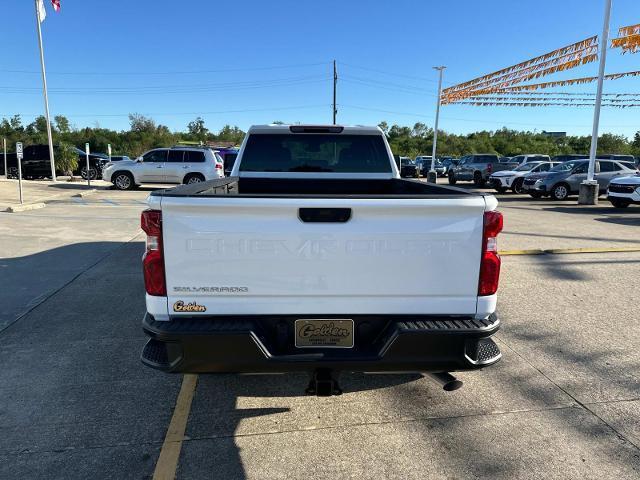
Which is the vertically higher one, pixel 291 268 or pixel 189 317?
pixel 291 268

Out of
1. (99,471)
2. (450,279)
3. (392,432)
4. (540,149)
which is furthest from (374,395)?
(540,149)

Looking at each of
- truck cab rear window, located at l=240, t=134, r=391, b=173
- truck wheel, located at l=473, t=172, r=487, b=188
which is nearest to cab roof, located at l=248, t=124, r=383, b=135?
truck cab rear window, located at l=240, t=134, r=391, b=173

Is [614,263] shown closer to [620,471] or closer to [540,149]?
[620,471]

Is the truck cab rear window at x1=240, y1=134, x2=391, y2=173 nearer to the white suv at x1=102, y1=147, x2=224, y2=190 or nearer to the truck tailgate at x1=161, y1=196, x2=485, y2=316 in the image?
the truck tailgate at x1=161, y1=196, x2=485, y2=316

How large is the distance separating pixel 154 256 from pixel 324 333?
3.41ft

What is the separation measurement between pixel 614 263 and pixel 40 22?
1078 inches

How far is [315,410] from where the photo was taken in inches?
133

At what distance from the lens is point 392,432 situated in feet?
10.1

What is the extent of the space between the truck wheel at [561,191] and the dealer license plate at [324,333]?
19.6 metres

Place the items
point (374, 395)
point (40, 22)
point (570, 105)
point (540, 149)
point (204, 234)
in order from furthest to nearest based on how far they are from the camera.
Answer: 1. point (540, 149)
2. point (570, 105)
3. point (40, 22)
4. point (374, 395)
5. point (204, 234)

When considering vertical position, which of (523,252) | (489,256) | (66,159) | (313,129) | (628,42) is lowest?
(523,252)

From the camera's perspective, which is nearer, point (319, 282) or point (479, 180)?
point (319, 282)

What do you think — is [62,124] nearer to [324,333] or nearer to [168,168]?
[168,168]

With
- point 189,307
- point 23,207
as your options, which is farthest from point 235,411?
point 23,207
